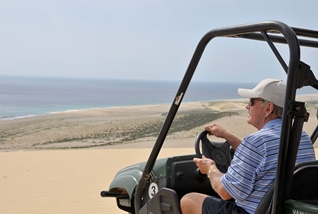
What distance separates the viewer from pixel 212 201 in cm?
325

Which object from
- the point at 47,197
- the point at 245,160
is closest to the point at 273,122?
the point at 245,160

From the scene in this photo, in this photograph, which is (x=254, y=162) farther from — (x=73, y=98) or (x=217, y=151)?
(x=73, y=98)

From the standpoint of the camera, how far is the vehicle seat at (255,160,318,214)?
2.74m

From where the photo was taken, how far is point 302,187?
9.08 ft

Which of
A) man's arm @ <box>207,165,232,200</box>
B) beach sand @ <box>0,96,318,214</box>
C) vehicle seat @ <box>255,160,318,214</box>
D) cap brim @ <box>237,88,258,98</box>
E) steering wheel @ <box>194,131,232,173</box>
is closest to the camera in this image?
vehicle seat @ <box>255,160,318,214</box>

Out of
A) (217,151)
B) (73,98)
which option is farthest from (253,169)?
(73,98)

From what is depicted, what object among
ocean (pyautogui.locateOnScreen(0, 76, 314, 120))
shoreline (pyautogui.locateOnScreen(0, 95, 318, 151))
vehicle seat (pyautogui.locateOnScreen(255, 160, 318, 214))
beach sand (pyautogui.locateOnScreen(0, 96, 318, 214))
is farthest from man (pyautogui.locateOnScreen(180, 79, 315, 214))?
ocean (pyautogui.locateOnScreen(0, 76, 314, 120))

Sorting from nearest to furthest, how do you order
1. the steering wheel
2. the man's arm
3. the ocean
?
the man's arm < the steering wheel < the ocean

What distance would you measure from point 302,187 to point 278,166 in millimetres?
287

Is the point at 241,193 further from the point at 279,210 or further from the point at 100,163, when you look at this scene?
the point at 100,163

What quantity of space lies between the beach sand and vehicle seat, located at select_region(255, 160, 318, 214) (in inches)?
212

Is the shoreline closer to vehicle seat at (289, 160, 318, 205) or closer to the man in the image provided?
the man

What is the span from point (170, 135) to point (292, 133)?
2111cm

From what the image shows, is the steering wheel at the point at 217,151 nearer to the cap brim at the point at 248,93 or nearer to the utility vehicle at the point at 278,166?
the utility vehicle at the point at 278,166
